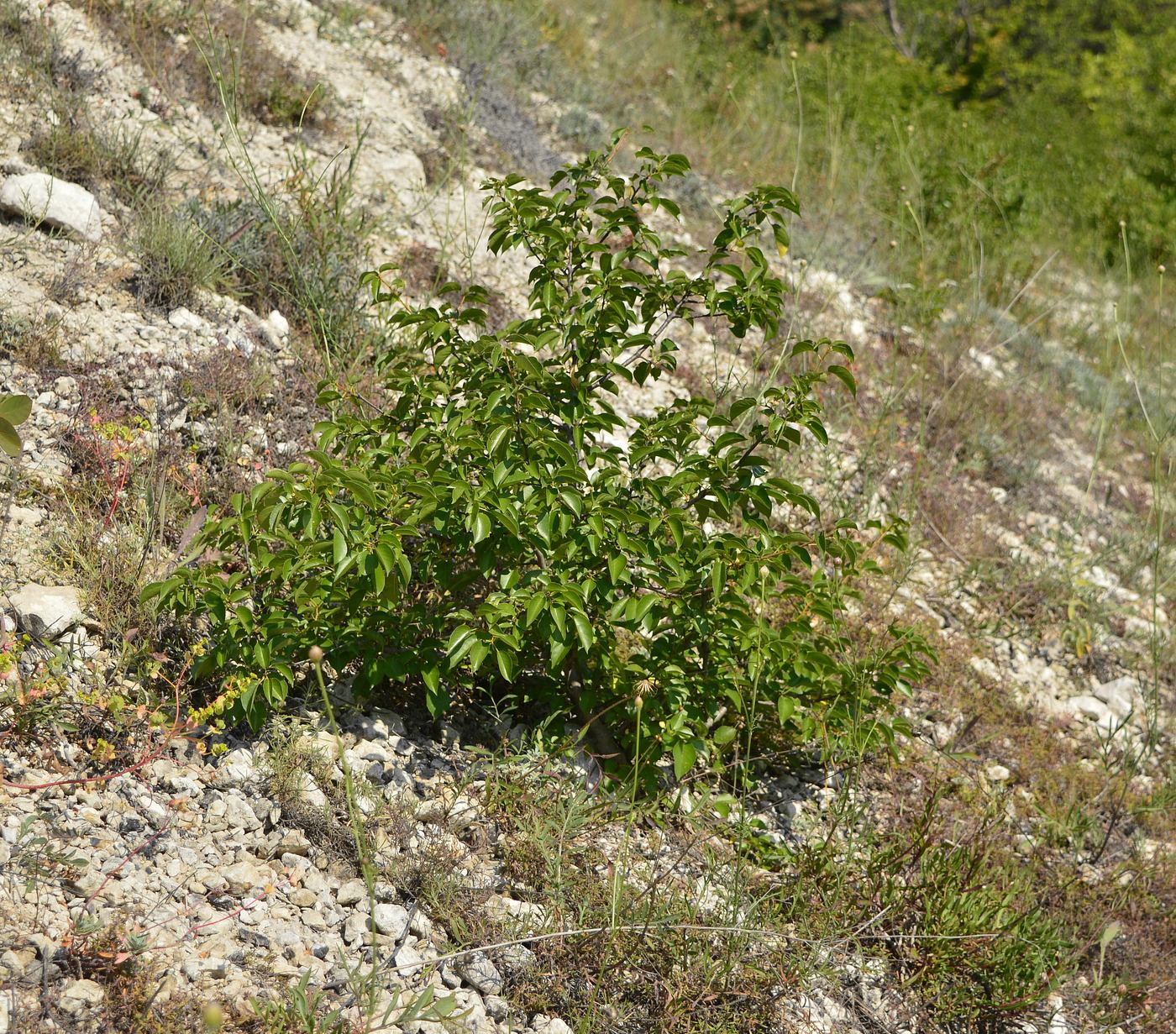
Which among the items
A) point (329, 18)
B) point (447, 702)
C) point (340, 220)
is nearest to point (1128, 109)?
point (329, 18)

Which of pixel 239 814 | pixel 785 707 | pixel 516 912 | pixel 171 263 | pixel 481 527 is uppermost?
pixel 481 527

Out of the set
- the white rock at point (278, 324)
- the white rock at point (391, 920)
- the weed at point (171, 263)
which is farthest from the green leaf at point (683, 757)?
the weed at point (171, 263)

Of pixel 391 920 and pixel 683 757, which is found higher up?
pixel 683 757

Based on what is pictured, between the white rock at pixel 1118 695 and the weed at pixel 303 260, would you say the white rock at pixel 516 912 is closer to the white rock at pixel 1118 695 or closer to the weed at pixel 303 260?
the weed at pixel 303 260

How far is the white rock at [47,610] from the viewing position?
9.42 feet

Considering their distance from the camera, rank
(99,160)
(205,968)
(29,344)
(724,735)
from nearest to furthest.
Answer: (205,968) → (724,735) → (29,344) → (99,160)

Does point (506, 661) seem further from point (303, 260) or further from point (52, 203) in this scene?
point (52, 203)

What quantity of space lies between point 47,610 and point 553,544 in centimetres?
143

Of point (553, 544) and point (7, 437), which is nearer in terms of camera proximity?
point (7, 437)

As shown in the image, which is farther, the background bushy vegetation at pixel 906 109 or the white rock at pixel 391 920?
the background bushy vegetation at pixel 906 109

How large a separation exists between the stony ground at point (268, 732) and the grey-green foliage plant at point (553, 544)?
0.26 metres

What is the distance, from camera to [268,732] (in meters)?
2.90

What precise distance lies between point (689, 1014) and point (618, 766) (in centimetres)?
73

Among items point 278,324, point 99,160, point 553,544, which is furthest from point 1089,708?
point 99,160
